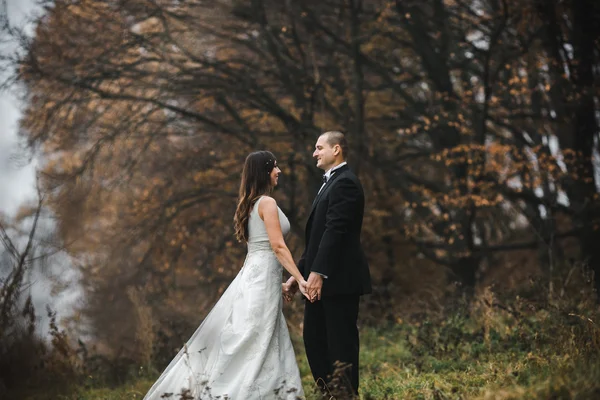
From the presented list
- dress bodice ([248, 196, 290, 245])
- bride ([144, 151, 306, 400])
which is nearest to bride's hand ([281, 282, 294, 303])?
bride ([144, 151, 306, 400])

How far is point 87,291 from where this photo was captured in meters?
17.3

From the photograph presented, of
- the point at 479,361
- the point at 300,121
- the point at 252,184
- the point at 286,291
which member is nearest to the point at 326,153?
the point at 252,184

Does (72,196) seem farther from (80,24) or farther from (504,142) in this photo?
(504,142)

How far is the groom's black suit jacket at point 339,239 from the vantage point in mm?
5535

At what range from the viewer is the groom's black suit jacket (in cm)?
554

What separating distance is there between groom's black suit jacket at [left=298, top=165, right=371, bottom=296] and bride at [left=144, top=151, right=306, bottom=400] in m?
0.23

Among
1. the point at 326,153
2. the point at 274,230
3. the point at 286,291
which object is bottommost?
the point at 286,291

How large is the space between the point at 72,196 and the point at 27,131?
51.3 inches

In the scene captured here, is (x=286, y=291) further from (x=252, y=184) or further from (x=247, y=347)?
(x=252, y=184)

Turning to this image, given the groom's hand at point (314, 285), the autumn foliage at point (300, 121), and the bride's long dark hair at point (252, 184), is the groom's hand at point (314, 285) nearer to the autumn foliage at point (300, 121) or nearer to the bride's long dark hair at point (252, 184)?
the bride's long dark hair at point (252, 184)

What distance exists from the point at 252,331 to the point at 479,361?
9.41 feet

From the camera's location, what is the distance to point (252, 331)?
558 cm

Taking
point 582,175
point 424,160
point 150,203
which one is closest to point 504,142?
point 424,160

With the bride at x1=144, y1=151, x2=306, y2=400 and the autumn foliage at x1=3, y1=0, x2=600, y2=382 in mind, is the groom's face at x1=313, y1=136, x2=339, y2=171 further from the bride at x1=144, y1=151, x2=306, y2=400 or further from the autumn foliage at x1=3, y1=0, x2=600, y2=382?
the autumn foliage at x1=3, y1=0, x2=600, y2=382
